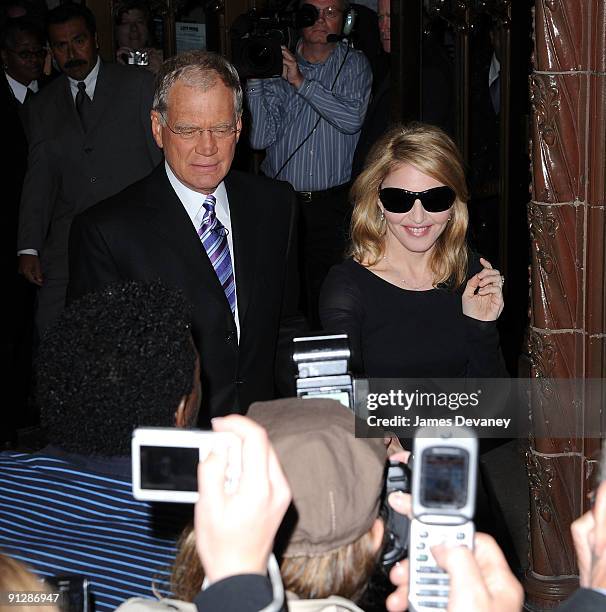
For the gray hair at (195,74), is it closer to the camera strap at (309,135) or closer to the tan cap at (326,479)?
the tan cap at (326,479)

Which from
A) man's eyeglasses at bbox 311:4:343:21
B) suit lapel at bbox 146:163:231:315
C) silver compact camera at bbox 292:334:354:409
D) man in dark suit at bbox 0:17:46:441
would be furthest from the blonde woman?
man in dark suit at bbox 0:17:46:441

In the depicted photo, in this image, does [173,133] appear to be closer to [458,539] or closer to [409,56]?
[409,56]

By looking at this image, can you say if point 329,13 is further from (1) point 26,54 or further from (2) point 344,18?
(1) point 26,54

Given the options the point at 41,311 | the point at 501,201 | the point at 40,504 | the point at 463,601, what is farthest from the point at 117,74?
the point at 463,601

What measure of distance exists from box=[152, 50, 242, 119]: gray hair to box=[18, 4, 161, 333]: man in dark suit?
1.62 metres

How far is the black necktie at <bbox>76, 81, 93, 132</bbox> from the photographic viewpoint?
4.43 metres

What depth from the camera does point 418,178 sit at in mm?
2807

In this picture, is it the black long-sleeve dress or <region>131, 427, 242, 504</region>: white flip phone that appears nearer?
<region>131, 427, 242, 504</region>: white flip phone

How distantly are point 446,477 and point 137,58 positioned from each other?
13.7ft

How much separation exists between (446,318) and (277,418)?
1.48 metres

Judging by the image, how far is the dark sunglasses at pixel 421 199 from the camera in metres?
2.79

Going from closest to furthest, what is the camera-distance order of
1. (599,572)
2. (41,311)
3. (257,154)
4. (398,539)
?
(599,572), (398,539), (41,311), (257,154)

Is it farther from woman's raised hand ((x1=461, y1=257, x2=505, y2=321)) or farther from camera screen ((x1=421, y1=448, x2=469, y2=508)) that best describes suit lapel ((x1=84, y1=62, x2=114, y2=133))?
camera screen ((x1=421, y1=448, x2=469, y2=508))

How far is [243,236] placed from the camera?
2.89 m
